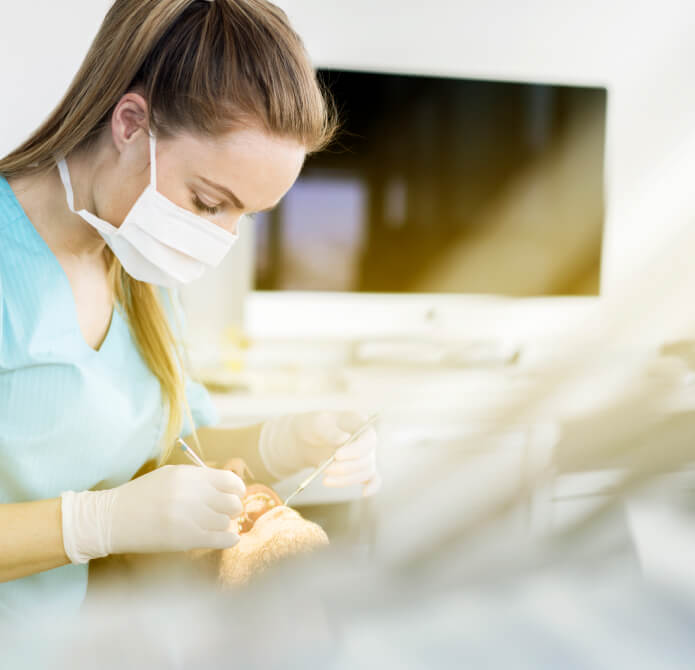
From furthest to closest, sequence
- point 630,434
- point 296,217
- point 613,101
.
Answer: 1. point 613,101
2. point 296,217
3. point 630,434

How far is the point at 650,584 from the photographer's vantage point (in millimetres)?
659

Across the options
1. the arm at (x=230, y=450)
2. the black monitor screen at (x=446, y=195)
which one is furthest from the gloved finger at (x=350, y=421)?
the black monitor screen at (x=446, y=195)

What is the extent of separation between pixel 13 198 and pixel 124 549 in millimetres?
439

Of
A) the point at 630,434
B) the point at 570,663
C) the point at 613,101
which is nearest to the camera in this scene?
the point at 570,663

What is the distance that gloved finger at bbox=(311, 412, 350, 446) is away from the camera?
0.99m

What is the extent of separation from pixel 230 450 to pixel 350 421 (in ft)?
0.64

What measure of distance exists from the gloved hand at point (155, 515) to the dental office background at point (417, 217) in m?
0.74

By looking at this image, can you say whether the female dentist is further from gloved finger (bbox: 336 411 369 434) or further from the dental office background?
the dental office background

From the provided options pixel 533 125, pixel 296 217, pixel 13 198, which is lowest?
pixel 296 217

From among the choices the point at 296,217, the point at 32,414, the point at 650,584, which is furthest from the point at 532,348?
the point at 32,414

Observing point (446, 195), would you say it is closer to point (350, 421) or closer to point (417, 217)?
point (417, 217)

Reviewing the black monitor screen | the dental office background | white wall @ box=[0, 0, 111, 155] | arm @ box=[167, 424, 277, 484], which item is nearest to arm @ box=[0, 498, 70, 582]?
arm @ box=[167, 424, 277, 484]

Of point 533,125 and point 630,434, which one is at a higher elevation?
point 533,125

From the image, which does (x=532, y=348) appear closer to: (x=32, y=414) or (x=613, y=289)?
(x=613, y=289)
